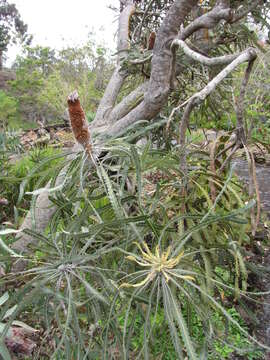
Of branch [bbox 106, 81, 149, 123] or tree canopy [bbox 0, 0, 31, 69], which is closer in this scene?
branch [bbox 106, 81, 149, 123]

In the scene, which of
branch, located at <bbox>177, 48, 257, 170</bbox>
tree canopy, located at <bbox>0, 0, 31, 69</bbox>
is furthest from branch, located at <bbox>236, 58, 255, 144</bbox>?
tree canopy, located at <bbox>0, 0, 31, 69</bbox>

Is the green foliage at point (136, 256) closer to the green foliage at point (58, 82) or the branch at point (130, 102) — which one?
the branch at point (130, 102)

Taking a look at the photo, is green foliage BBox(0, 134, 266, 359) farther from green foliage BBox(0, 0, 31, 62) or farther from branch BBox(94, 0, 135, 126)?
green foliage BBox(0, 0, 31, 62)

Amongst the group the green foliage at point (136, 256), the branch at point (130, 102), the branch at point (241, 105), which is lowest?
the green foliage at point (136, 256)

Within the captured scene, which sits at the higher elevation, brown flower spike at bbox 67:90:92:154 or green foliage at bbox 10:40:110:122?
green foliage at bbox 10:40:110:122

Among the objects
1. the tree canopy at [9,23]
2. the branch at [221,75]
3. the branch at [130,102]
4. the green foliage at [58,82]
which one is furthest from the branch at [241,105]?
the tree canopy at [9,23]

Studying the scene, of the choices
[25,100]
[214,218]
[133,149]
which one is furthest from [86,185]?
[25,100]

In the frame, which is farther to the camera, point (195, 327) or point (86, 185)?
point (195, 327)

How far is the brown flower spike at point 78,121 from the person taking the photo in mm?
553

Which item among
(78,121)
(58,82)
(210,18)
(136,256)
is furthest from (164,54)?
(58,82)

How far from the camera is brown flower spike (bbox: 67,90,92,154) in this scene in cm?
55

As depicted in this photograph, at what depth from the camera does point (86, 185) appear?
71 centimetres

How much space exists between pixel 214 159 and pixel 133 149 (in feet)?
0.94

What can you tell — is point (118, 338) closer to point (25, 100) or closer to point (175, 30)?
point (175, 30)
